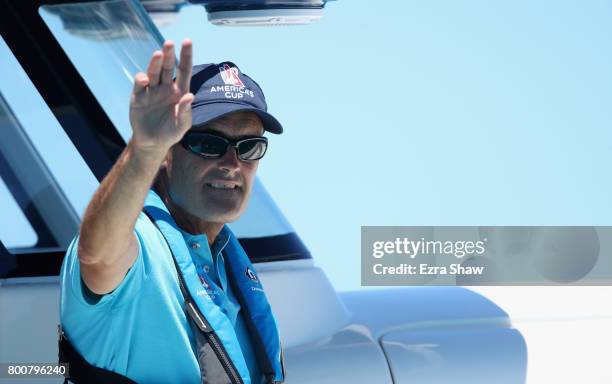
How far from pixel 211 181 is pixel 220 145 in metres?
0.08

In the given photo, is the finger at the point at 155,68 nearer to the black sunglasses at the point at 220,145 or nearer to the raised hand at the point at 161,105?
the raised hand at the point at 161,105

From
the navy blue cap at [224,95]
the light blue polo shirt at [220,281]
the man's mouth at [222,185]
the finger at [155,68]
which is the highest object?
the navy blue cap at [224,95]

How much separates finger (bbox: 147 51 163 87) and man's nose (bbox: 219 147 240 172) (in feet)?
1.97

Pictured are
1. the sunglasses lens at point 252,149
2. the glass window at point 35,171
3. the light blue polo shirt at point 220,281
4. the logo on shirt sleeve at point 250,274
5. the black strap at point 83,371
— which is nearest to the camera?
the black strap at point 83,371

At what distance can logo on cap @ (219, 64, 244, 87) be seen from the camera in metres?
2.30

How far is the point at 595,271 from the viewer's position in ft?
15.0

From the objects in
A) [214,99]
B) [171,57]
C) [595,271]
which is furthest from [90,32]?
[595,271]

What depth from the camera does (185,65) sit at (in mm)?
1684

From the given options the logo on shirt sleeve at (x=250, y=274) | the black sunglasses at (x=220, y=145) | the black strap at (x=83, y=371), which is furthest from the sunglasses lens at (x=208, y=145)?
the black strap at (x=83, y=371)

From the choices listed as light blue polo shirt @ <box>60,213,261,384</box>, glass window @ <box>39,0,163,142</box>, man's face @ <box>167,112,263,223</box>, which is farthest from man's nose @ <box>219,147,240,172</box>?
glass window @ <box>39,0,163,142</box>

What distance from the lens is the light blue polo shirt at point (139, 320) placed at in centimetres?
191

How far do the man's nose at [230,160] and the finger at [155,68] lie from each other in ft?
1.97

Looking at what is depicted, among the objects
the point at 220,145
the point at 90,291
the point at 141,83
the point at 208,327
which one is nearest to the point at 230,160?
the point at 220,145

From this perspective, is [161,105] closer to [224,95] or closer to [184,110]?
[184,110]
